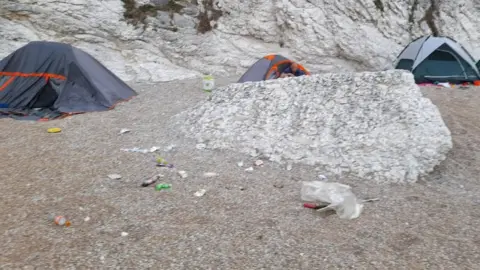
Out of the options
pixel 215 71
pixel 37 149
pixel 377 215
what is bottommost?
pixel 215 71

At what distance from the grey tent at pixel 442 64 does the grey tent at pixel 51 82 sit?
9.32 metres

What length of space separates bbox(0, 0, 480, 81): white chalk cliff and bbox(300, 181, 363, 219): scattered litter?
9912 millimetres

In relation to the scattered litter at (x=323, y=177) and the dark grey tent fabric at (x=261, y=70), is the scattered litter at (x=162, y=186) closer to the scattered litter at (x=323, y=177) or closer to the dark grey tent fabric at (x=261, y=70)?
the scattered litter at (x=323, y=177)

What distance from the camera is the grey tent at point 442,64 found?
1314 centimetres

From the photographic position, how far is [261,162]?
20.3ft

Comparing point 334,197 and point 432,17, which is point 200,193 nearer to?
point 334,197

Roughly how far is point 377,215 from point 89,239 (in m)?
3.05

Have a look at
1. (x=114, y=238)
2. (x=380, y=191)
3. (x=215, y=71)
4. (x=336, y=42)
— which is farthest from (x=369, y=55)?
(x=114, y=238)

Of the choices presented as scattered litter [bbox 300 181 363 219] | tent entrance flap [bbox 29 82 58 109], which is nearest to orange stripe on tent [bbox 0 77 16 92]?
tent entrance flap [bbox 29 82 58 109]

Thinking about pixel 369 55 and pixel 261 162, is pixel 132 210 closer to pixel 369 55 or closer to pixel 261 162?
pixel 261 162

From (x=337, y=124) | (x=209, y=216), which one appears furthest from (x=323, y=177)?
(x=209, y=216)

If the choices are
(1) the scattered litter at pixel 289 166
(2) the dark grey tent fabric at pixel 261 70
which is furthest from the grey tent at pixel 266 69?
(1) the scattered litter at pixel 289 166

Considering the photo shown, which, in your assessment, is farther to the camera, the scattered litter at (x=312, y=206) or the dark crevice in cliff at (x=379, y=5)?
the dark crevice in cliff at (x=379, y=5)

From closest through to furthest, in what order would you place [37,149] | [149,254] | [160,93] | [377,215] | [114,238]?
[149,254]
[114,238]
[377,215]
[37,149]
[160,93]
